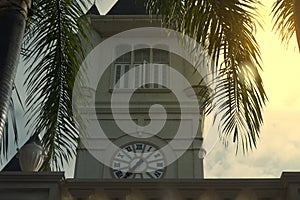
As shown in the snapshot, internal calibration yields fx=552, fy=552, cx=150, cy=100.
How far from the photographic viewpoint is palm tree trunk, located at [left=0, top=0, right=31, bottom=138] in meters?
4.34

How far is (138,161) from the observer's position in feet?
62.2

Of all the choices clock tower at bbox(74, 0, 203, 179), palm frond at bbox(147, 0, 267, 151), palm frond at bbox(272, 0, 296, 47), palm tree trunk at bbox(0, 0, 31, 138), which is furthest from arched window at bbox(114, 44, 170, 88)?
palm tree trunk at bbox(0, 0, 31, 138)

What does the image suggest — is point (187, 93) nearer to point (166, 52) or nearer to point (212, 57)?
point (166, 52)

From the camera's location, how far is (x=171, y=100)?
66.0 ft

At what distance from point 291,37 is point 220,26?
0.85m

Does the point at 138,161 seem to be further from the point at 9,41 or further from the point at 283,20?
the point at 9,41

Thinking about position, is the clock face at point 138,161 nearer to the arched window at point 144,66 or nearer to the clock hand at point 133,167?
the clock hand at point 133,167

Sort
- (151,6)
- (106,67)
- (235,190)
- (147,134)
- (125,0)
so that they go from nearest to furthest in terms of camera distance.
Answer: (235,190)
(151,6)
(147,134)
(106,67)
(125,0)

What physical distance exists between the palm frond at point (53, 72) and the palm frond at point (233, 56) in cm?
147

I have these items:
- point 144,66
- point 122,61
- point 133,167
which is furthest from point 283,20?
point 122,61

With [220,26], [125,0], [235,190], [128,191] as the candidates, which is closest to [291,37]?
[220,26]

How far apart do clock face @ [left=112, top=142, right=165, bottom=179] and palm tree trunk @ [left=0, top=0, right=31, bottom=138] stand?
13825 mm

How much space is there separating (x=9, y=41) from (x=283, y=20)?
10.0 ft

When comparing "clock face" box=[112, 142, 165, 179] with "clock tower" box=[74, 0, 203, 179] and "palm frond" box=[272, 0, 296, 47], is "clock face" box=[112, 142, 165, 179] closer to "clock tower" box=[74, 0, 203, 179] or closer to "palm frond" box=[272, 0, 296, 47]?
"clock tower" box=[74, 0, 203, 179]
